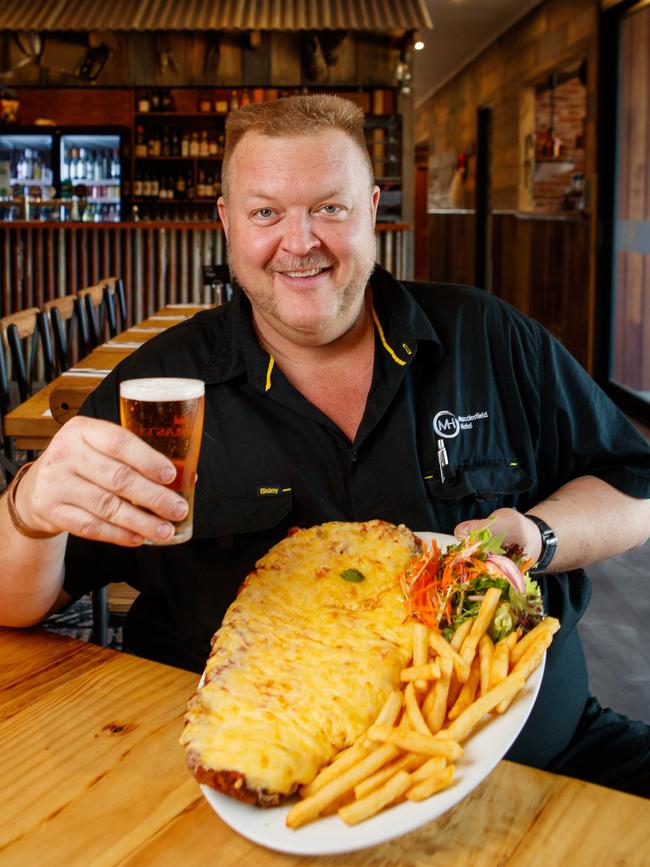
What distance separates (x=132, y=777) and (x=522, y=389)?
109 cm

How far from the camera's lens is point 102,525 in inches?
48.4

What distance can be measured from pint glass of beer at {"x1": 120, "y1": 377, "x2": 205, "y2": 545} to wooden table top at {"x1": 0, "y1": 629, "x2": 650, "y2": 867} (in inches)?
10.7

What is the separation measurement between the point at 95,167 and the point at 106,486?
9.91 metres

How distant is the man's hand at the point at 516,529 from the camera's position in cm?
154

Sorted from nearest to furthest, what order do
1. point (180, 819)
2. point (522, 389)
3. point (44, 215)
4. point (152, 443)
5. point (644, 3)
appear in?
point (180, 819)
point (152, 443)
point (522, 389)
point (644, 3)
point (44, 215)

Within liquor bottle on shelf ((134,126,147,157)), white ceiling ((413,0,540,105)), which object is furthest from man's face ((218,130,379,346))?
white ceiling ((413,0,540,105))

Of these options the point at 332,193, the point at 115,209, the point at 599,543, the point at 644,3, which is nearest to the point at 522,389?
the point at 599,543

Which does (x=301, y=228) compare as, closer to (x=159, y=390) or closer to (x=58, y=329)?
(x=159, y=390)

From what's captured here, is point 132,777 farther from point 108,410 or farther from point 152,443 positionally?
point 108,410

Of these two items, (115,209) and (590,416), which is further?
(115,209)

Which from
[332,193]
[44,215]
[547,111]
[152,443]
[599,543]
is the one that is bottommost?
[599,543]

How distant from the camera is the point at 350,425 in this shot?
185 centimetres

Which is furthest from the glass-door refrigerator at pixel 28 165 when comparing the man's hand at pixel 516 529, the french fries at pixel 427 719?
the french fries at pixel 427 719

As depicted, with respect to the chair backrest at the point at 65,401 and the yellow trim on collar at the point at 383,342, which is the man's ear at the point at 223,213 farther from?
the chair backrest at the point at 65,401
